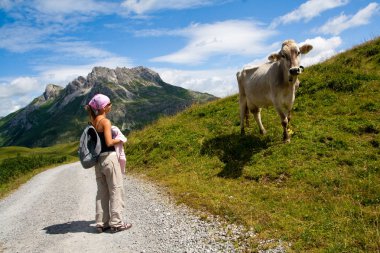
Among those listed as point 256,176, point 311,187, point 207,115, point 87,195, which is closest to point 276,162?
point 256,176

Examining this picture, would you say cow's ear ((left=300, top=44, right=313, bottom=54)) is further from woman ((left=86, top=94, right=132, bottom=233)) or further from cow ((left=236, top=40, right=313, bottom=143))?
woman ((left=86, top=94, right=132, bottom=233))

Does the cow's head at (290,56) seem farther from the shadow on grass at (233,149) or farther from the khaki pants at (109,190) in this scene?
the khaki pants at (109,190)

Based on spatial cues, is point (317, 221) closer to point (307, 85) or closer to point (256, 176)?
point (256, 176)

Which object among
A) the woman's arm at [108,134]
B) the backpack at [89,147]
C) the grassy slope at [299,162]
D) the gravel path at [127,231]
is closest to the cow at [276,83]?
the grassy slope at [299,162]

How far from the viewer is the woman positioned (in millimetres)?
9484

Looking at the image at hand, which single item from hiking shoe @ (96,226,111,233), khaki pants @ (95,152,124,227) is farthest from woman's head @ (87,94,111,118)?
hiking shoe @ (96,226,111,233)

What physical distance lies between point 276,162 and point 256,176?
1.14m

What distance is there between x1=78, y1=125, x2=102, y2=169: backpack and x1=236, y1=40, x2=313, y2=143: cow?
7845 millimetres

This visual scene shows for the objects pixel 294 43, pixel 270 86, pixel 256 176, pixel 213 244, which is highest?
pixel 294 43

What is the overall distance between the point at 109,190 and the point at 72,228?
2.13 meters

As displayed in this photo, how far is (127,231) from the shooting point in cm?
987

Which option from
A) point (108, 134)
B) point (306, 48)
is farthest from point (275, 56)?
point (108, 134)

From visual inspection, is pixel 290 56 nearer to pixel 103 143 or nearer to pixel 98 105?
pixel 98 105

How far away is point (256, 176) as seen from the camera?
1326cm
